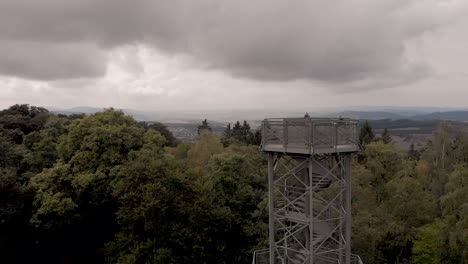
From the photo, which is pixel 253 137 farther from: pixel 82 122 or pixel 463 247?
pixel 463 247

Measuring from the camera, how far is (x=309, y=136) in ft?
36.9

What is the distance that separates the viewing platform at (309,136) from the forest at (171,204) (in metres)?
8.41

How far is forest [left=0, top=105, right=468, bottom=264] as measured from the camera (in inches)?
738

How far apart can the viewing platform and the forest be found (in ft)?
27.6

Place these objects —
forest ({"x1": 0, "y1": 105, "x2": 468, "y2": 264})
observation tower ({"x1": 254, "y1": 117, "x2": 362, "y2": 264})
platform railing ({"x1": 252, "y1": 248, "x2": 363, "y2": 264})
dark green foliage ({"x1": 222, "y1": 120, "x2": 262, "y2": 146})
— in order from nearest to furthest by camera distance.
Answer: observation tower ({"x1": 254, "y1": 117, "x2": 362, "y2": 264}), platform railing ({"x1": 252, "y1": 248, "x2": 363, "y2": 264}), forest ({"x1": 0, "y1": 105, "x2": 468, "y2": 264}), dark green foliage ({"x1": 222, "y1": 120, "x2": 262, "y2": 146})

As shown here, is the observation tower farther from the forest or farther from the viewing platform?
the forest

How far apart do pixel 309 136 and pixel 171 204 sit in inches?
422

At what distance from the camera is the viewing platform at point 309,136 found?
11.4 m

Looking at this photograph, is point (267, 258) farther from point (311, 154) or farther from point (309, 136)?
point (309, 136)

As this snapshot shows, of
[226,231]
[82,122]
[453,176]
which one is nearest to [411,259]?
[453,176]

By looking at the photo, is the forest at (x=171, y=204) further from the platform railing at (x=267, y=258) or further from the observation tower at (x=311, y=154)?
the observation tower at (x=311, y=154)

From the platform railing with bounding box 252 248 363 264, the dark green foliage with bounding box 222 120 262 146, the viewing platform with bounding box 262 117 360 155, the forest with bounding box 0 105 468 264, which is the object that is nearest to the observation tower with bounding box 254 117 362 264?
the viewing platform with bounding box 262 117 360 155

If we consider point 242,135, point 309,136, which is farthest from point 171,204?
point 242,135

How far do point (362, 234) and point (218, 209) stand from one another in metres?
8.84
